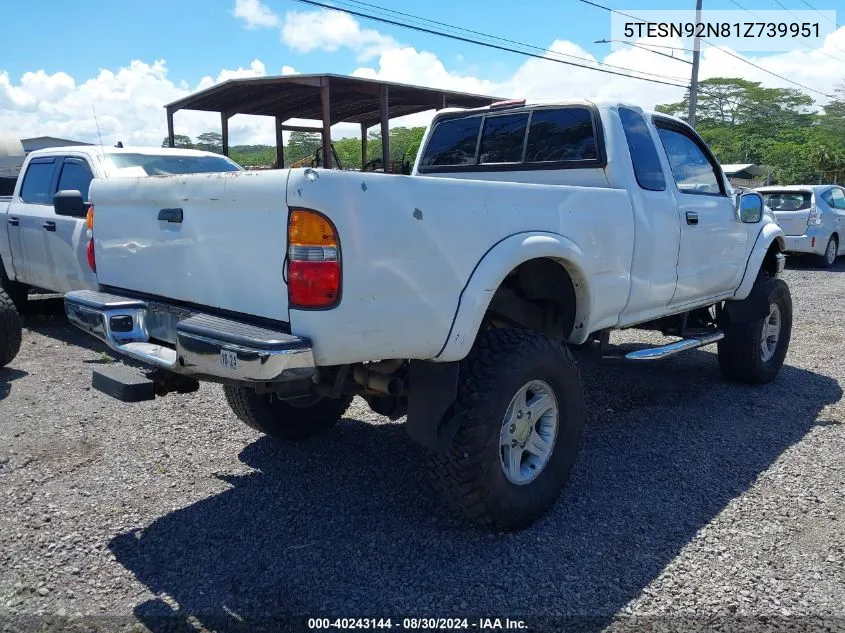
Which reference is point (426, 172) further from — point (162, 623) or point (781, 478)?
point (162, 623)

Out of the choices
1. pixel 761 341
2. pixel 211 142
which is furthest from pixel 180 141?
pixel 761 341

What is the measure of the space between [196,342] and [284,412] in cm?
160

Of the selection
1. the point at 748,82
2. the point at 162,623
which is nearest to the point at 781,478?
the point at 162,623

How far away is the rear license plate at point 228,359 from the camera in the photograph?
253 centimetres

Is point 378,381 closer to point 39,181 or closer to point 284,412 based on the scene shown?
point 284,412

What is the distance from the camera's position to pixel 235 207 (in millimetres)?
2768

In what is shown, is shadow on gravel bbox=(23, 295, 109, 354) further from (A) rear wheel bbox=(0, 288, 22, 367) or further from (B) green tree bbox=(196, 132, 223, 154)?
(B) green tree bbox=(196, 132, 223, 154)

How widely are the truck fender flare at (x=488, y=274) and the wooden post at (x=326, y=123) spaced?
9.87m

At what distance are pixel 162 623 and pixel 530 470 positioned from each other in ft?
5.54

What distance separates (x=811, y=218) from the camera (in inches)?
514

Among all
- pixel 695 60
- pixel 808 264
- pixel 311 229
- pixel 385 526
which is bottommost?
pixel 808 264

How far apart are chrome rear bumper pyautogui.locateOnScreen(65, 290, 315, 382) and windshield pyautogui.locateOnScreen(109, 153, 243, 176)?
373 cm

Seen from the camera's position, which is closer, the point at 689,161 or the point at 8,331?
the point at 689,161

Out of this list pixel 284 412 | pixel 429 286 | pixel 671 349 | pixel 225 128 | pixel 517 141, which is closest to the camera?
pixel 429 286
